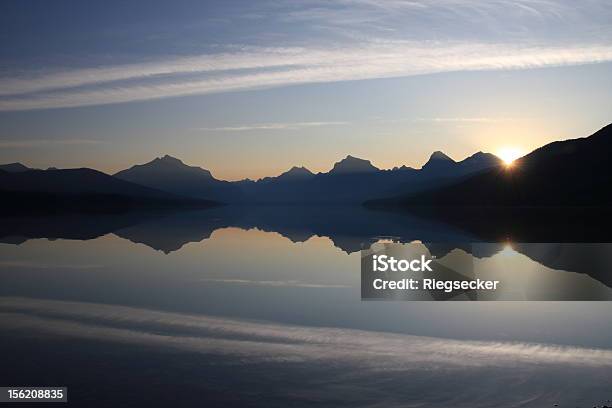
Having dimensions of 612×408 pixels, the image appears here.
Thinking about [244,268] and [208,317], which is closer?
[208,317]

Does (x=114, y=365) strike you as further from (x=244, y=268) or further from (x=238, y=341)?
(x=244, y=268)

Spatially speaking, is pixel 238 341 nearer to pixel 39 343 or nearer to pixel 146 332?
pixel 146 332

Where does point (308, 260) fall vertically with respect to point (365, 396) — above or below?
above

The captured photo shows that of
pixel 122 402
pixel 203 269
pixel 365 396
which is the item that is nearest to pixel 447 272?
pixel 203 269

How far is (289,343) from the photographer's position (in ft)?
74.9

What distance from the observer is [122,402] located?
52.3ft

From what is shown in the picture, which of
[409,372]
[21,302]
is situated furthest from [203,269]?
[409,372]

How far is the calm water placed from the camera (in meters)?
17.0

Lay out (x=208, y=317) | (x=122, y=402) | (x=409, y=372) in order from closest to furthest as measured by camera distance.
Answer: (x=122, y=402) → (x=409, y=372) → (x=208, y=317)

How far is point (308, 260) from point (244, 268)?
25.0 ft

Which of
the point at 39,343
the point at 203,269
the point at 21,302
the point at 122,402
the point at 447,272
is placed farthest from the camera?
the point at 203,269

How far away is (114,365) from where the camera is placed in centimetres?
1952

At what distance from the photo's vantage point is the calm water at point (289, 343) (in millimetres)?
17047

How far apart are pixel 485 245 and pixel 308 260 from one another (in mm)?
23671
